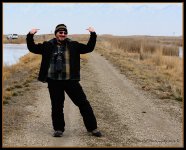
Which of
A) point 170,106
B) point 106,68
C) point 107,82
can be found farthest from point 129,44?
point 170,106

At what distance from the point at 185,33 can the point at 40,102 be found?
468 cm

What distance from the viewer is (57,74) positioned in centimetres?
796

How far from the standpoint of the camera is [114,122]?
9.94 meters

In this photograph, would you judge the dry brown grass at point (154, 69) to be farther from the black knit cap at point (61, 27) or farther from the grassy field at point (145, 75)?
the black knit cap at point (61, 27)

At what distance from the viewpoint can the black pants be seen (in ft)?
26.6

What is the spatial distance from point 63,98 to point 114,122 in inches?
80.1

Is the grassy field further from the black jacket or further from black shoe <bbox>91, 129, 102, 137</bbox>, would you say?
black shoe <bbox>91, 129, 102, 137</bbox>

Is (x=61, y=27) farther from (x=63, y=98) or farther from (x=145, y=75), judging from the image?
(x=145, y=75)

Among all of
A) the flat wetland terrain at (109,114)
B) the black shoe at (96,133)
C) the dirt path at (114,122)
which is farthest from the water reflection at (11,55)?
the black shoe at (96,133)

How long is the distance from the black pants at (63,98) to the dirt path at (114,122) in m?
0.28

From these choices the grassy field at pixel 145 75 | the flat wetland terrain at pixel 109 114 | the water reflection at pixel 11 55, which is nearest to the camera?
the flat wetland terrain at pixel 109 114

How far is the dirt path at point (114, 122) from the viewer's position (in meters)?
8.20

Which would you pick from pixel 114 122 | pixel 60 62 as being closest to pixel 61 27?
pixel 60 62

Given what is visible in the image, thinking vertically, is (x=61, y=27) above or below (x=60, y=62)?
above
